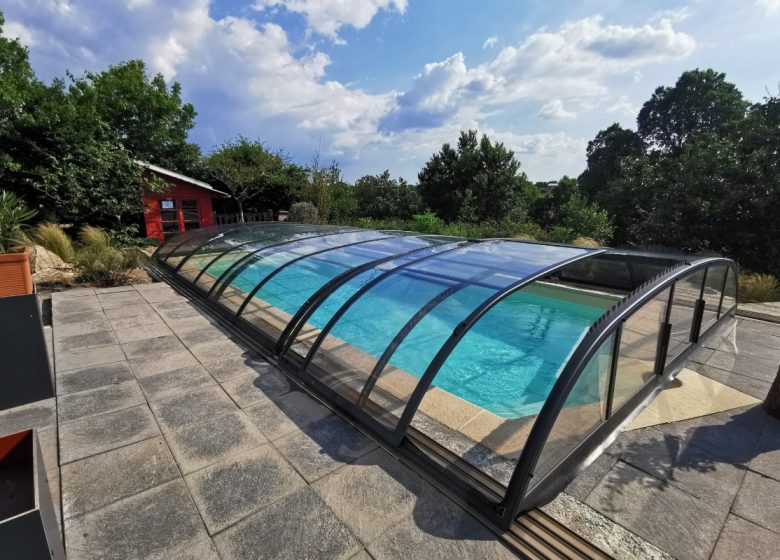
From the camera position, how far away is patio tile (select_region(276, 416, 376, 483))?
2.35m

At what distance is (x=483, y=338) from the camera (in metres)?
4.18

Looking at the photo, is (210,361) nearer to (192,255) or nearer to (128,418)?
(128,418)

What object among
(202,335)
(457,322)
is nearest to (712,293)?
(457,322)

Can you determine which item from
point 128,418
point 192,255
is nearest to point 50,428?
point 128,418

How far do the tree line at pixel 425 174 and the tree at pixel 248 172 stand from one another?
0.08 m

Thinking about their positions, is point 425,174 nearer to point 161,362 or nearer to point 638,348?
point 161,362

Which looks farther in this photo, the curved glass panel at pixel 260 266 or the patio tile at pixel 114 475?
the curved glass panel at pixel 260 266

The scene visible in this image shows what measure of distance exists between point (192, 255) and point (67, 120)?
7.58 meters

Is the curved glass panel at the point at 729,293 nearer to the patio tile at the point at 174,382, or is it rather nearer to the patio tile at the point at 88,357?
the patio tile at the point at 174,382

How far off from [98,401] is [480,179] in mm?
20610

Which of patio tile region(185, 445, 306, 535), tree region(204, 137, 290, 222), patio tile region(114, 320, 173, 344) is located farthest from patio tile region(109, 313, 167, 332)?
tree region(204, 137, 290, 222)

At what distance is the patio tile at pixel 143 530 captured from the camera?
1.75m

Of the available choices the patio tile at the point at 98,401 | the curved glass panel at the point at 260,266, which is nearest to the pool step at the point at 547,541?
the patio tile at the point at 98,401

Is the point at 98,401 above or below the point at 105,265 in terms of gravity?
below
